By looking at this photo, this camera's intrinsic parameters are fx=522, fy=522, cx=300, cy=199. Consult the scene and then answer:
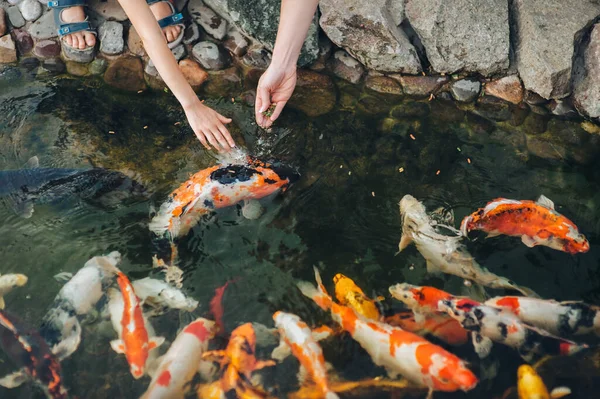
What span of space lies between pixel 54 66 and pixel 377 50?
→ 3208mm

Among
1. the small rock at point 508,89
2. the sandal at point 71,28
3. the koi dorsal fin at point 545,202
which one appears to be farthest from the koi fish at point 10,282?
the small rock at point 508,89

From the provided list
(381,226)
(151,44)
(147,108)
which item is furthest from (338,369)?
(147,108)

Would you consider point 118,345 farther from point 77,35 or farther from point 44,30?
point 44,30

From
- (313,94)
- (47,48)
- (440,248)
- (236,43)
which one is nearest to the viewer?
(440,248)

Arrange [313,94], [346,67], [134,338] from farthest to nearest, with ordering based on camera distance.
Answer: [346,67] < [313,94] < [134,338]

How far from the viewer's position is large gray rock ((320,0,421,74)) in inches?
188

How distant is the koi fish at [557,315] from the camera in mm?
3402

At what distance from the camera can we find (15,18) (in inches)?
209

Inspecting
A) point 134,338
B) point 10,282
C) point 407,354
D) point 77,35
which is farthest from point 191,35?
point 407,354

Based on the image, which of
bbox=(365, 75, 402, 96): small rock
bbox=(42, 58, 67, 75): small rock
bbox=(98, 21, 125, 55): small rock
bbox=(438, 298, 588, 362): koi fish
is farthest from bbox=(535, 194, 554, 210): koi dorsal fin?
bbox=(42, 58, 67, 75): small rock

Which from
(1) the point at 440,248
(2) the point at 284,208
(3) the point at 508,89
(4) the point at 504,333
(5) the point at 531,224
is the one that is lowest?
(4) the point at 504,333

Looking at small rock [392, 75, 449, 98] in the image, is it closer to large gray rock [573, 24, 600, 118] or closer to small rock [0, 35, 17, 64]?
large gray rock [573, 24, 600, 118]

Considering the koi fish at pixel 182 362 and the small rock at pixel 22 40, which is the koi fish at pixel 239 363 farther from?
the small rock at pixel 22 40

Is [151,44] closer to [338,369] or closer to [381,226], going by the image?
[381,226]
